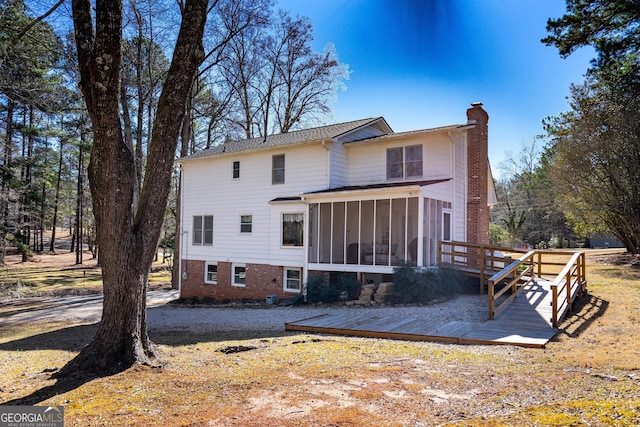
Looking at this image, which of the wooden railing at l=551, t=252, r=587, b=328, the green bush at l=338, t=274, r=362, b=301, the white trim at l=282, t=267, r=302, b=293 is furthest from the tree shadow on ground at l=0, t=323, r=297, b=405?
the white trim at l=282, t=267, r=302, b=293

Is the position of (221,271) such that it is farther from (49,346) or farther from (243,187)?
(49,346)

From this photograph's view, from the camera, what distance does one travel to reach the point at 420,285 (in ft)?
42.6

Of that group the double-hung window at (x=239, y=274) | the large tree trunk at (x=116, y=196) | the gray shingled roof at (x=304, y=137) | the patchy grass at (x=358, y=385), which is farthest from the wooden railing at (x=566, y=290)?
the double-hung window at (x=239, y=274)

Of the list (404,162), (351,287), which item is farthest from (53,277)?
(404,162)

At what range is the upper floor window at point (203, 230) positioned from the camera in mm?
20531

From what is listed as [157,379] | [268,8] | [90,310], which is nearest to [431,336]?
[157,379]

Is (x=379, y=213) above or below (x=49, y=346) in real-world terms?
above

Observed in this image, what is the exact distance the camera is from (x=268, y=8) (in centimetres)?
1580

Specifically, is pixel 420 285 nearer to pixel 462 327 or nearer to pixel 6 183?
pixel 462 327

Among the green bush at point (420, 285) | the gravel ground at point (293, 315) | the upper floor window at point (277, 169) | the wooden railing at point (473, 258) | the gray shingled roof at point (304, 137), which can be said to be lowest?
the gravel ground at point (293, 315)

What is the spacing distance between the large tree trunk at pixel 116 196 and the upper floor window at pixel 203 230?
47.5 feet

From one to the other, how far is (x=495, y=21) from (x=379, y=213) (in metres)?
8.35

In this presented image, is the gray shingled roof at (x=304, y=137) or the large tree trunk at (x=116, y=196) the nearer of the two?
the large tree trunk at (x=116, y=196)

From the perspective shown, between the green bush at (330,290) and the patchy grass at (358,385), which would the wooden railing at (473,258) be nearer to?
the green bush at (330,290)
